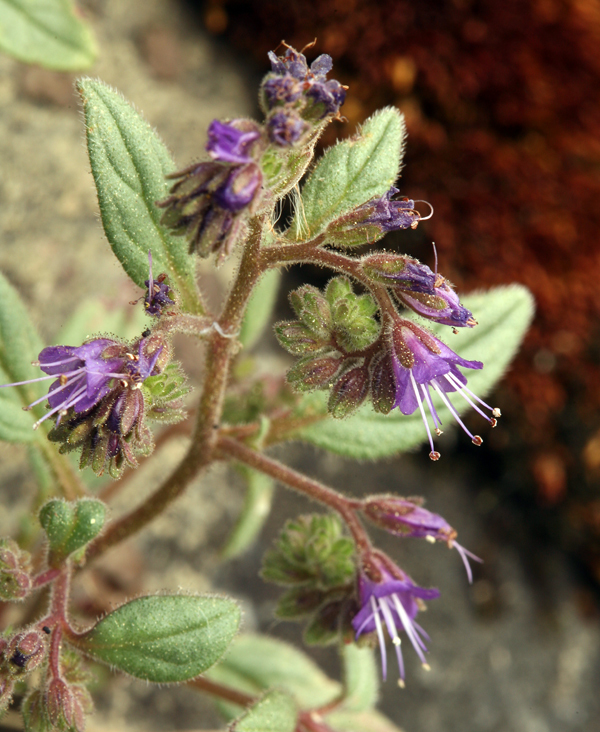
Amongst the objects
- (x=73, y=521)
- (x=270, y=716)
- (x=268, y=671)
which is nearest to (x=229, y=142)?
(x=73, y=521)

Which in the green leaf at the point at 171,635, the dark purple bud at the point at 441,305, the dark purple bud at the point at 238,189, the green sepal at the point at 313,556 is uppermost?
the dark purple bud at the point at 441,305

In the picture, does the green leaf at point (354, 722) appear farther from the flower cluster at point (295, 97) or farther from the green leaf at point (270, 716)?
the flower cluster at point (295, 97)

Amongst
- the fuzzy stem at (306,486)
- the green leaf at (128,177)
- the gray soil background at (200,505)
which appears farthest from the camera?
the gray soil background at (200,505)

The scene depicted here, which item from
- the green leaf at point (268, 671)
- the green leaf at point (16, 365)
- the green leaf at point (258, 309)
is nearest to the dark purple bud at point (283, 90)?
the green leaf at point (16, 365)

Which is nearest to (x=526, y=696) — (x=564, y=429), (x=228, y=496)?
(x=564, y=429)

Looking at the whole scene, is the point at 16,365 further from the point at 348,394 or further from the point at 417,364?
the point at 417,364
